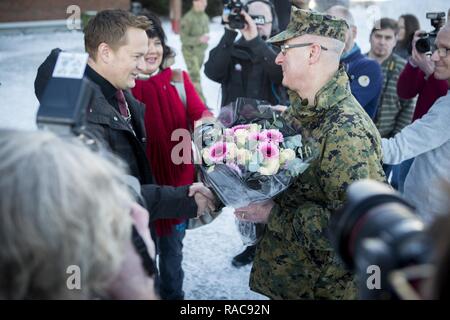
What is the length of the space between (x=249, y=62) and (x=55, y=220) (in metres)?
3.13

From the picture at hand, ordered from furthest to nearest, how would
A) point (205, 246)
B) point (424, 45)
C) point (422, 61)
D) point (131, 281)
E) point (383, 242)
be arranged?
1. point (205, 246)
2. point (422, 61)
3. point (424, 45)
4. point (131, 281)
5. point (383, 242)

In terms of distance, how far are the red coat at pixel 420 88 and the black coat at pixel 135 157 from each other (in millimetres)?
2051

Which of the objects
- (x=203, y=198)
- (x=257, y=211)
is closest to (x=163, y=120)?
(x=203, y=198)

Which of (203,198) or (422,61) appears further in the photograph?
(422,61)

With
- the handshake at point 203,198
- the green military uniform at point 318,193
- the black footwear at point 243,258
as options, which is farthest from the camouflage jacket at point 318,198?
the black footwear at point 243,258

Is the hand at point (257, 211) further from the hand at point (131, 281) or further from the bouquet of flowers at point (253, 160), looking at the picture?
the hand at point (131, 281)

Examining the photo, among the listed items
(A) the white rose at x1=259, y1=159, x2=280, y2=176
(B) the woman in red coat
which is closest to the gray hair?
(A) the white rose at x1=259, y1=159, x2=280, y2=176

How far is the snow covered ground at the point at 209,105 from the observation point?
3.45m

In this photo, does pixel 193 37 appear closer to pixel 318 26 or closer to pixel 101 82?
pixel 101 82

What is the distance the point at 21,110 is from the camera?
662cm

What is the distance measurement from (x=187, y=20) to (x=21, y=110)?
3.99 meters

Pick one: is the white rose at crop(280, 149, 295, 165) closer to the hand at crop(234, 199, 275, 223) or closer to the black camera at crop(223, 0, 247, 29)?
the hand at crop(234, 199, 275, 223)

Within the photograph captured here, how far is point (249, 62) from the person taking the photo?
12.5ft
